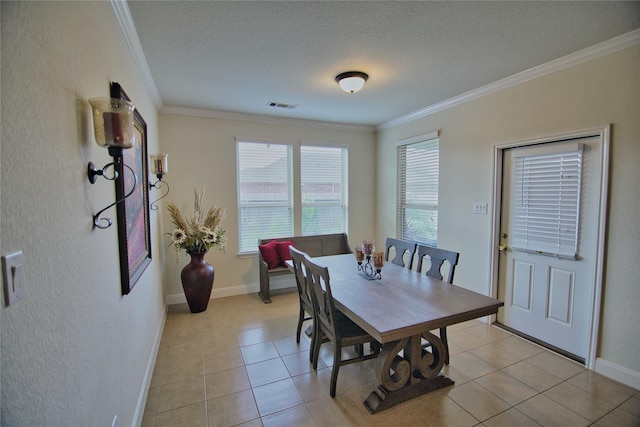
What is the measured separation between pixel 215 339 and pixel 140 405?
1039 mm

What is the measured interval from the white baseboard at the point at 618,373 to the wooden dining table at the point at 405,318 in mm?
1266

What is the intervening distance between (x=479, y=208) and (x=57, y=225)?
3.56 m

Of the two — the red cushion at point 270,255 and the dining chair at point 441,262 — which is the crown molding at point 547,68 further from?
the red cushion at point 270,255

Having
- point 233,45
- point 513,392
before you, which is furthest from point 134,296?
point 513,392

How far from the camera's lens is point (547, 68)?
Answer: 2.58m

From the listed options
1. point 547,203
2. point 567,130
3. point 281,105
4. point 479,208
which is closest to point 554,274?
point 547,203

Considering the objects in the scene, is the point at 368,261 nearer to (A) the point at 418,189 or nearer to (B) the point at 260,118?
(A) the point at 418,189

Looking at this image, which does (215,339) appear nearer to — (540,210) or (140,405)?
(140,405)

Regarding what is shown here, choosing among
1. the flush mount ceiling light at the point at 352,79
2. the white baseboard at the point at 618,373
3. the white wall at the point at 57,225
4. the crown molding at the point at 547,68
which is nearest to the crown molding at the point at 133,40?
the white wall at the point at 57,225

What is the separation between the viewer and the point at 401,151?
4.54 meters

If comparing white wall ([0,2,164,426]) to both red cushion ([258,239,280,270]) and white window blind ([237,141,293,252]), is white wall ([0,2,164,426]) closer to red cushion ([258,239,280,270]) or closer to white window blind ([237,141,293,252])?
red cushion ([258,239,280,270])

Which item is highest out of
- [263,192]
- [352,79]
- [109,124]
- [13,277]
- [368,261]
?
[352,79]

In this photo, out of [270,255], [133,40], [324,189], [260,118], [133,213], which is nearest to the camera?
[133,213]

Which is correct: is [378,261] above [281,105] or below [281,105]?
below
